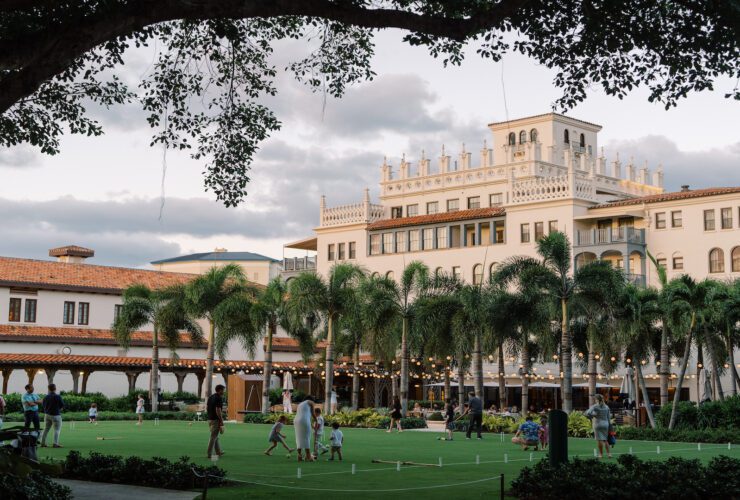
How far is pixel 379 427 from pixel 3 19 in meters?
32.1

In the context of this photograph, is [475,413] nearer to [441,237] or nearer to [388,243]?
[441,237]

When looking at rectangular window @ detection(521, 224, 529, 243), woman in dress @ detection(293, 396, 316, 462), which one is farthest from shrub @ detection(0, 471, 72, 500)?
rectangular window @ detection(521, 224, 529, 243)

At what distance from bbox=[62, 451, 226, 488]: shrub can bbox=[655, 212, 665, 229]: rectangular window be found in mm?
54727

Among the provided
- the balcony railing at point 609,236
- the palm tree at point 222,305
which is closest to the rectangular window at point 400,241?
the balcony railing at point 609,236

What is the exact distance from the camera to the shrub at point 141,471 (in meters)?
17.3

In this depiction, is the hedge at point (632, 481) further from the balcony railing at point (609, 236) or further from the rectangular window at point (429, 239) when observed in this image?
the rectangular window at point (429, 239)

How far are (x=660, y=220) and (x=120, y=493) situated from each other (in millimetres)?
57157

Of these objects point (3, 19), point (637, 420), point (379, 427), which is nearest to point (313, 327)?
point (379, 427)

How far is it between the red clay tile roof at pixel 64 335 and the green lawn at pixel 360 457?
2265 cm

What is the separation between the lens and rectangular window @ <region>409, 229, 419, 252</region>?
80250mm

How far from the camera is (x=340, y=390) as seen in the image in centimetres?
7688

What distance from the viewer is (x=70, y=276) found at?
69.4 m

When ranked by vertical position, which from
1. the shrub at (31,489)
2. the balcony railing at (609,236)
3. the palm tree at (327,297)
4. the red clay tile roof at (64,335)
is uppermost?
the balcony railing at (609,236)

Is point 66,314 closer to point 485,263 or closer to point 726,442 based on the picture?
point 485,263
